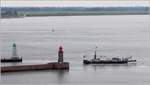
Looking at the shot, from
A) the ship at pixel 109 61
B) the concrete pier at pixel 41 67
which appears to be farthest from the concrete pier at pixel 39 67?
the ship at pixel 109 61

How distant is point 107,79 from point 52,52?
7.51m

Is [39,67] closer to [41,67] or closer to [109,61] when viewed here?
[41,67]

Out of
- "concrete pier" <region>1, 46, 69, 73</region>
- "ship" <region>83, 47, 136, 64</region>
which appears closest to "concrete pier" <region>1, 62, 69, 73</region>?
"concrete pier" <region>1, 46, 69, 73</region>

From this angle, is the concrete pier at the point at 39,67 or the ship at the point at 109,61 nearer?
the concrete pier at the point at 39,67

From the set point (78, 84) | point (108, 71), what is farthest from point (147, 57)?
point (78, 84)

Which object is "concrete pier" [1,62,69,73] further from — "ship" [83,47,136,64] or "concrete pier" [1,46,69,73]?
"ship" [83,47,136,64]

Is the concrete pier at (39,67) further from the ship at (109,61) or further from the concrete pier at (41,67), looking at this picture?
the ship at (109,61)

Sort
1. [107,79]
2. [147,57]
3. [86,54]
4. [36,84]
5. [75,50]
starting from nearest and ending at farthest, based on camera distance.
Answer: [36,84], [107,79], [147,57], [86,54], [75,50]

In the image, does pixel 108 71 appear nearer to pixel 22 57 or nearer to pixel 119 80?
pixel 119 80

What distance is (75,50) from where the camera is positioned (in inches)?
907

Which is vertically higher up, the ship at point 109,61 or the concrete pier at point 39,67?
the ship at point 109,61

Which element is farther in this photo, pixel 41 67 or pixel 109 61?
pixel 109 61

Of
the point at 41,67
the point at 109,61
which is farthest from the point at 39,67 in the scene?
the point at 109,61

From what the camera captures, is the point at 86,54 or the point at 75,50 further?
the point at 75,50
